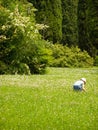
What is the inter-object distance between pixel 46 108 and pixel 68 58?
79.5ft

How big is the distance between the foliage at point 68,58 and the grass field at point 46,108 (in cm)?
1857

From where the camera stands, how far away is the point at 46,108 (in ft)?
39.3

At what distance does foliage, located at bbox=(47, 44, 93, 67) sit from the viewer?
3581 cm

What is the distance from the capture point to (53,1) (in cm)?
4006

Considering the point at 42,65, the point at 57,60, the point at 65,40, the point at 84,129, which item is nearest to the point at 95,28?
the point at 65,40

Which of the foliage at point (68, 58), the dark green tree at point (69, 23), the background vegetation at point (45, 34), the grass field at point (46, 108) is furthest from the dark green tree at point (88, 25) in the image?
the grass field at point (46, 108)

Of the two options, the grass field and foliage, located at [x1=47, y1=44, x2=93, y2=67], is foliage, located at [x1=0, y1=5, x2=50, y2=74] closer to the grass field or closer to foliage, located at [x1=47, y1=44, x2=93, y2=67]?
the grass field

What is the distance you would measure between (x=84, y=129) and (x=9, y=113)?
227 centimetres

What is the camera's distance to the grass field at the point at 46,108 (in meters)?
9.89

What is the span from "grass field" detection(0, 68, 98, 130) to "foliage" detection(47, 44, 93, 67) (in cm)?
1857

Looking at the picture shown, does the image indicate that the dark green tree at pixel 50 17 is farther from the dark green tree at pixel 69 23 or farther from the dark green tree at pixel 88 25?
the dark green tree at pixel 88 25

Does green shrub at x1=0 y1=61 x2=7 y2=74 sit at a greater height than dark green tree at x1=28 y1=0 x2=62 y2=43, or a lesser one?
greater

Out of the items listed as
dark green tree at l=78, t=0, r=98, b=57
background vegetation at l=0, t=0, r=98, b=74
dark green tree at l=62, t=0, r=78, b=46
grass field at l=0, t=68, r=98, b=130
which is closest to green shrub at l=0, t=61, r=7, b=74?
background vegetation at l=0, t=0, r=98, b=74

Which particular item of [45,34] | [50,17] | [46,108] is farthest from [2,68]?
[50,17]
